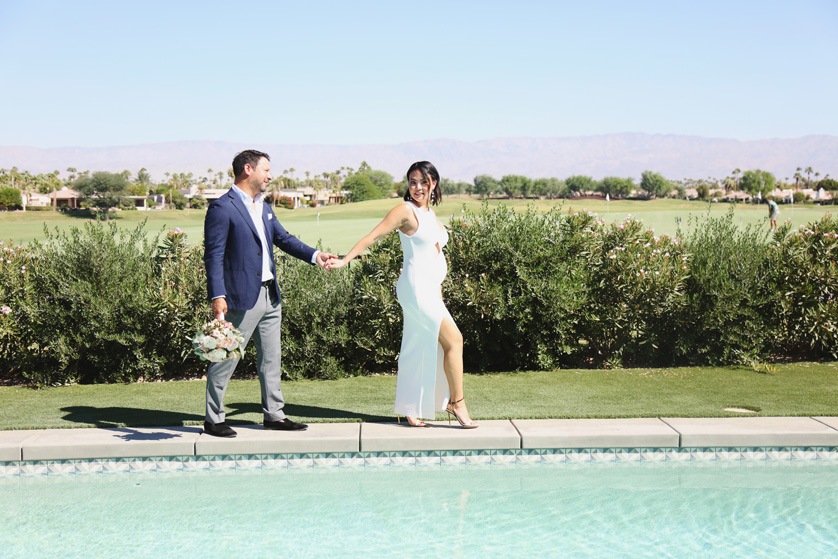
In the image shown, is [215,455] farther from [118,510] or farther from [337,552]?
[337,552]

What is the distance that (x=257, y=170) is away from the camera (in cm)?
569

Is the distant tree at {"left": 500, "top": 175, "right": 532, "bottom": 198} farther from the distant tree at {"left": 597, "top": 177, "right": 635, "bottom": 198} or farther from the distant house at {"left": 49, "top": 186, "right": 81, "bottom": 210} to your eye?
the distant house at {"left": 49, "top": 186, "right": 81, "bottom": 210}

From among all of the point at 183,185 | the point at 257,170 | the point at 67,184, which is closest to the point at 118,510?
the point at 257,170

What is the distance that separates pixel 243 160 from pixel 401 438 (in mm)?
2317

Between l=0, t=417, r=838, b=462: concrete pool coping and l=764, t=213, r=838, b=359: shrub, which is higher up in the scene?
l=764, t=213, r=838, b=359: shrub

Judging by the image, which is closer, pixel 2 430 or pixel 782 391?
pixel 2 430

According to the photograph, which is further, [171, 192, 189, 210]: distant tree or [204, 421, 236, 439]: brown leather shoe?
[171, 192, 189, 210]: distant tree

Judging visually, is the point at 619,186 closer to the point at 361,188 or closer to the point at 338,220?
the point at 361,188

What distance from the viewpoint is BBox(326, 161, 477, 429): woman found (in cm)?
581

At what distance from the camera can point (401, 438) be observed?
5656mm

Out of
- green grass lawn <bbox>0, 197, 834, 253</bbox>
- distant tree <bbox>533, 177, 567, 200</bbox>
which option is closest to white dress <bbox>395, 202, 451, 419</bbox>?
green grass lawn <bbox>0, 197, 834, 253</bbox>

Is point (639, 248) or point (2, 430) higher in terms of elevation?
point (639, 248)

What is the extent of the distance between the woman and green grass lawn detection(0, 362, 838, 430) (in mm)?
A: 448

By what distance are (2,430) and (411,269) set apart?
132 inches
